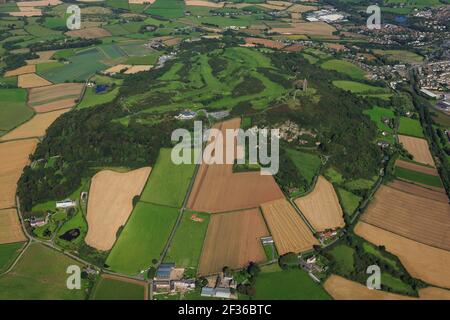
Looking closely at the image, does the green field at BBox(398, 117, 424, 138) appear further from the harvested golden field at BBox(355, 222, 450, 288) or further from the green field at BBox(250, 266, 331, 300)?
the green field at BBox(250, 266, 331, 300)

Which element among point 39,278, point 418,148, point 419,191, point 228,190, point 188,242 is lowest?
point 39,278

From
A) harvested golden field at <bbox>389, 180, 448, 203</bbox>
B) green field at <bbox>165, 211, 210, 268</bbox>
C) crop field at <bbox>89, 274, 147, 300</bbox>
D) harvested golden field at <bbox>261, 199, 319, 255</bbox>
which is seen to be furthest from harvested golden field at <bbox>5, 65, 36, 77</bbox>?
harvested golden field at <bbox>389, 180, 448, 203</bbox>

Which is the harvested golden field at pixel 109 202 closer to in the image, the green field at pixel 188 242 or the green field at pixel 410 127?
the green field at pixel 188 242

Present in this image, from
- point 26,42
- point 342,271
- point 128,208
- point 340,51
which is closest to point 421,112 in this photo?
point 340,51

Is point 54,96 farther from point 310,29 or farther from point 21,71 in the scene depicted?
point 310,29

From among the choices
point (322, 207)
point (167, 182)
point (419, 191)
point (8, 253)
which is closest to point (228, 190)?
point (167, 182)
